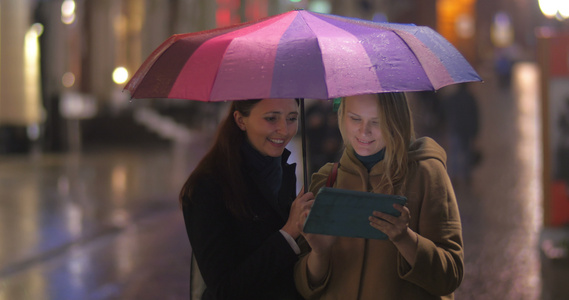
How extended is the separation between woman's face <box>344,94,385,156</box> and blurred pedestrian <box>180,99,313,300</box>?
253 mm

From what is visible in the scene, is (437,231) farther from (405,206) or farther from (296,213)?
(296,213)

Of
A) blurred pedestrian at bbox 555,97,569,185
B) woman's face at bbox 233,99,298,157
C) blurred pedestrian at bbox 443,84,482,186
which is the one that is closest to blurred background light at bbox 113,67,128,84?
blurred pedestrian at bbox 443,84,482,186

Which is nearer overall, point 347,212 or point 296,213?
point 347,212

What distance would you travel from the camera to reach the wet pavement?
23.4 feet

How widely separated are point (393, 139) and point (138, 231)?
314 inches

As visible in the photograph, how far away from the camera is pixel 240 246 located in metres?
2.86

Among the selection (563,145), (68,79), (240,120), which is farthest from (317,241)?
(68,79)

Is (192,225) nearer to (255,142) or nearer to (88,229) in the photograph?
(255,142)

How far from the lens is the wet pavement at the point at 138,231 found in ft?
23.4

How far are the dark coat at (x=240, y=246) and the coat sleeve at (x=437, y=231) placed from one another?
18.4 inches

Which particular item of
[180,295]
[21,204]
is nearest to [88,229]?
[21,204]

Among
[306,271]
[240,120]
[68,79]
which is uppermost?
[240,120]

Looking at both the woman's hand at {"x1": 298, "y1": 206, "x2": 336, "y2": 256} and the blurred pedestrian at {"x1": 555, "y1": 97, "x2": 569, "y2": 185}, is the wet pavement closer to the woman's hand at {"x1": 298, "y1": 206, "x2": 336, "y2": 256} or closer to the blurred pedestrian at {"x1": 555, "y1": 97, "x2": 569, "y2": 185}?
the blurred pedestrian at {"x1": 555, "y1": 97, "x2": 569, "y2": 185}

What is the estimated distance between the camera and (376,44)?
257cm
